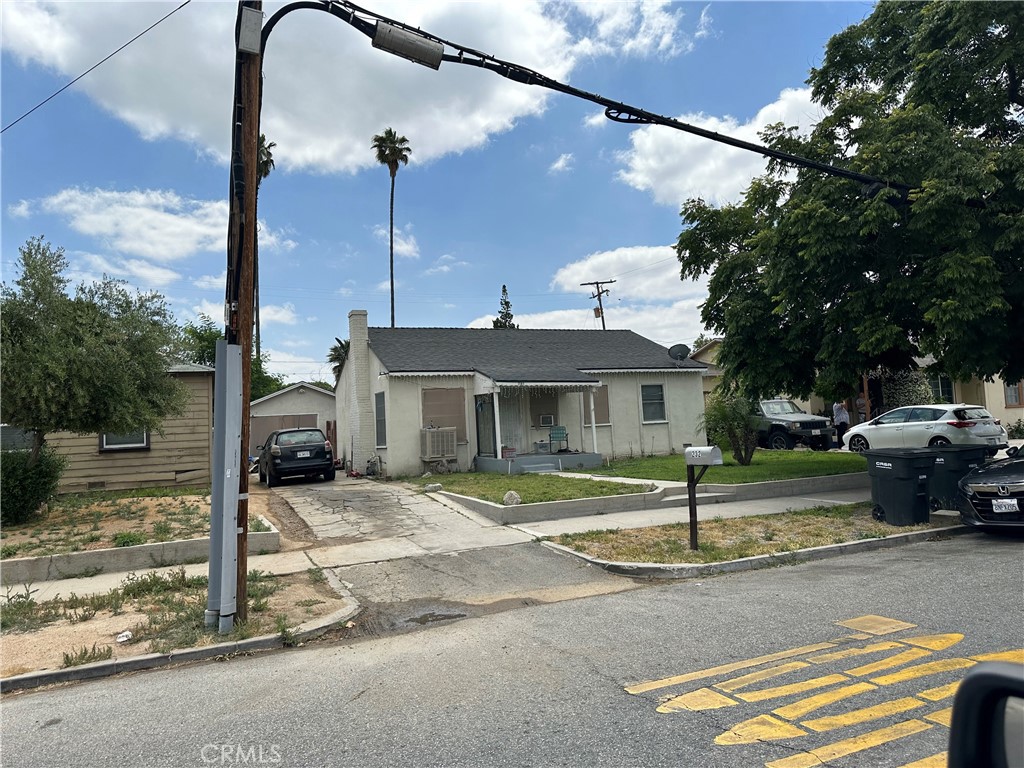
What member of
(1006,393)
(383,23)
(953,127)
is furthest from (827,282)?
(1006,393)

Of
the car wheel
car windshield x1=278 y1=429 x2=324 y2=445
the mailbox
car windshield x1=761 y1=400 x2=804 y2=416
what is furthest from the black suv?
the mailbox

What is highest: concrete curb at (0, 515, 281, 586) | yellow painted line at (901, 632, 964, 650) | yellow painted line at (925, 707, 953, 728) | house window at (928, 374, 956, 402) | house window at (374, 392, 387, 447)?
house window at (928, 374, 956, 402)

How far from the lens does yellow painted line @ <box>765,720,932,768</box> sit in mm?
3357

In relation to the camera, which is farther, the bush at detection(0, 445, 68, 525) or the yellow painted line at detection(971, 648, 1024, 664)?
the bush at detection(0, 445, 68, 525)

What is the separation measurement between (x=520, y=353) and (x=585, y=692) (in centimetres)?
1876

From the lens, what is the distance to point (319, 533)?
35.6 ft

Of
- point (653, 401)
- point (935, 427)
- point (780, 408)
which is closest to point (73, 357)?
point (653, 401)

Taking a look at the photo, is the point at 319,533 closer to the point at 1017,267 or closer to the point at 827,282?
the point at 827,282

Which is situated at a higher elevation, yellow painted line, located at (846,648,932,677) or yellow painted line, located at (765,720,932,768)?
yellow painted line, located at (846,648,932,677)

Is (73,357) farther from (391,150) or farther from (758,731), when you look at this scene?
(391,150)

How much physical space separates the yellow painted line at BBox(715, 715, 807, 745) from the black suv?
19798mm

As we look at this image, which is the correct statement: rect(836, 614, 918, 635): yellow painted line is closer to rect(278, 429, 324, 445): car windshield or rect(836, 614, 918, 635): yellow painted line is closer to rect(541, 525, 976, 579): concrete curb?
rect(541, 525, 976, 579): concrete curb

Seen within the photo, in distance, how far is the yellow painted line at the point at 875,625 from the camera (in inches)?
212

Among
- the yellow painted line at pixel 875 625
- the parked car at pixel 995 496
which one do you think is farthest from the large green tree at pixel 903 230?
the yellow painted line at pixel 875 625
